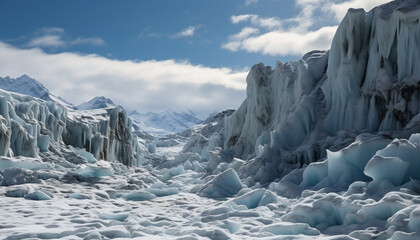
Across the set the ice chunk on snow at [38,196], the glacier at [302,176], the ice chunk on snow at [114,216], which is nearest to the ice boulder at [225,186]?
the glacier at [302,176]

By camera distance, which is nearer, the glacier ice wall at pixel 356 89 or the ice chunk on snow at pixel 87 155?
the glacier ice wall at pixel 356 89

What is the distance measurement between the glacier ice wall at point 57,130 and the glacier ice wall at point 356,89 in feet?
71.4

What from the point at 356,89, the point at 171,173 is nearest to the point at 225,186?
the point at 356,89

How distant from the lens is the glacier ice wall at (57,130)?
3388 cm

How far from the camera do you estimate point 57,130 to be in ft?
154

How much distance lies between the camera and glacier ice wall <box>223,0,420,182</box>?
18.3 meters

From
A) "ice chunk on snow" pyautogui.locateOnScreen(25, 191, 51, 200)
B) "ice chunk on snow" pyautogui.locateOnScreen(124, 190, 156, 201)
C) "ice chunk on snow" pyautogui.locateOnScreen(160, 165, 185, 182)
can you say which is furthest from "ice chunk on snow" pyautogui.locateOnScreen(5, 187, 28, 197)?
"ice chunk on snow" pyautogui.locateOnScreen(160, 165, 185, 182)

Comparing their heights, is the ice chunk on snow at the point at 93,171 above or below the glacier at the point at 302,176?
below

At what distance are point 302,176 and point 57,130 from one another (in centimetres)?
3687

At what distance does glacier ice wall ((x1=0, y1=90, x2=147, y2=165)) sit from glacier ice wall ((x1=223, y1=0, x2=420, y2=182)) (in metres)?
21.8

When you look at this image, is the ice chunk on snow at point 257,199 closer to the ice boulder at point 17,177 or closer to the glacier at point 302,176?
the glacier at point 302,176

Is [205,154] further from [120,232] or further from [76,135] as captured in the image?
[120,232]

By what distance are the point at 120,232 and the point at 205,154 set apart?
4366cm

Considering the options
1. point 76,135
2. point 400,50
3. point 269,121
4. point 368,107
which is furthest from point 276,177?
point 76,135
